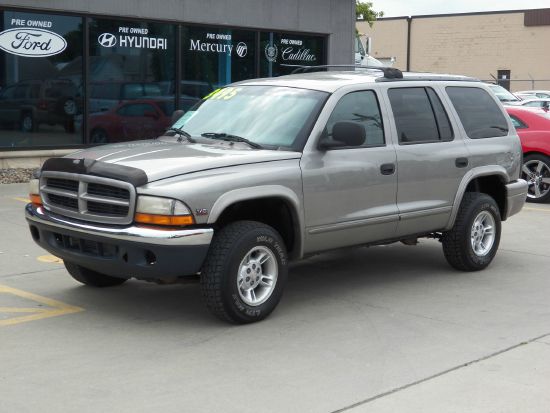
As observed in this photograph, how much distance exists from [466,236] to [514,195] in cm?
92

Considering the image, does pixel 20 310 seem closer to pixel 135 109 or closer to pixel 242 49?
pixel 135 109

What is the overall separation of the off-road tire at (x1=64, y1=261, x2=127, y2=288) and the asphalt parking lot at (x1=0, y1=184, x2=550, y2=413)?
9 centimetres

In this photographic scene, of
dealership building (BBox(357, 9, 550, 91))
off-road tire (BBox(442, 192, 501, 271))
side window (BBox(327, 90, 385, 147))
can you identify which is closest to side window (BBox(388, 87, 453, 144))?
side window (BBox(327, 90, 385, 147))

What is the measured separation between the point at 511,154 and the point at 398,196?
1769 millimetres

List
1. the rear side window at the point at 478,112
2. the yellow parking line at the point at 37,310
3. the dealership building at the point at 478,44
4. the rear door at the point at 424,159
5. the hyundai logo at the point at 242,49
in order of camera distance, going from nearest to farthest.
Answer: the yellow parking line at the point at 37,310
the rear door at the point at 424,159
the rear side window at the point at 478,112
the hyundai logo at the point at 242,49
the dealership building at the point at 478,44

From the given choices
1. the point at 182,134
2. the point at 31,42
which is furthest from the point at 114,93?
the point at 182,134

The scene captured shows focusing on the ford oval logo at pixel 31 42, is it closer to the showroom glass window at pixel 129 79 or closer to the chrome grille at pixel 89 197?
the showroom glass window at pixel 129 79

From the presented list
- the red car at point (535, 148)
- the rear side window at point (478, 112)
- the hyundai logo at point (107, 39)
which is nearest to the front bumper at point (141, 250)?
the rear side window at point (478, 112)

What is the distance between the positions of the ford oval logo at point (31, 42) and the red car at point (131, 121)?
52.7 inches

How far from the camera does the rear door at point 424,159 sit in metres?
7.24

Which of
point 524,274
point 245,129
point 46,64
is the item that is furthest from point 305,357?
point 46,64

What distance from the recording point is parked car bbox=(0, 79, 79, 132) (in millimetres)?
13523

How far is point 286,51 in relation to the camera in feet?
58.7

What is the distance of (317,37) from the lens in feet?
60.7
